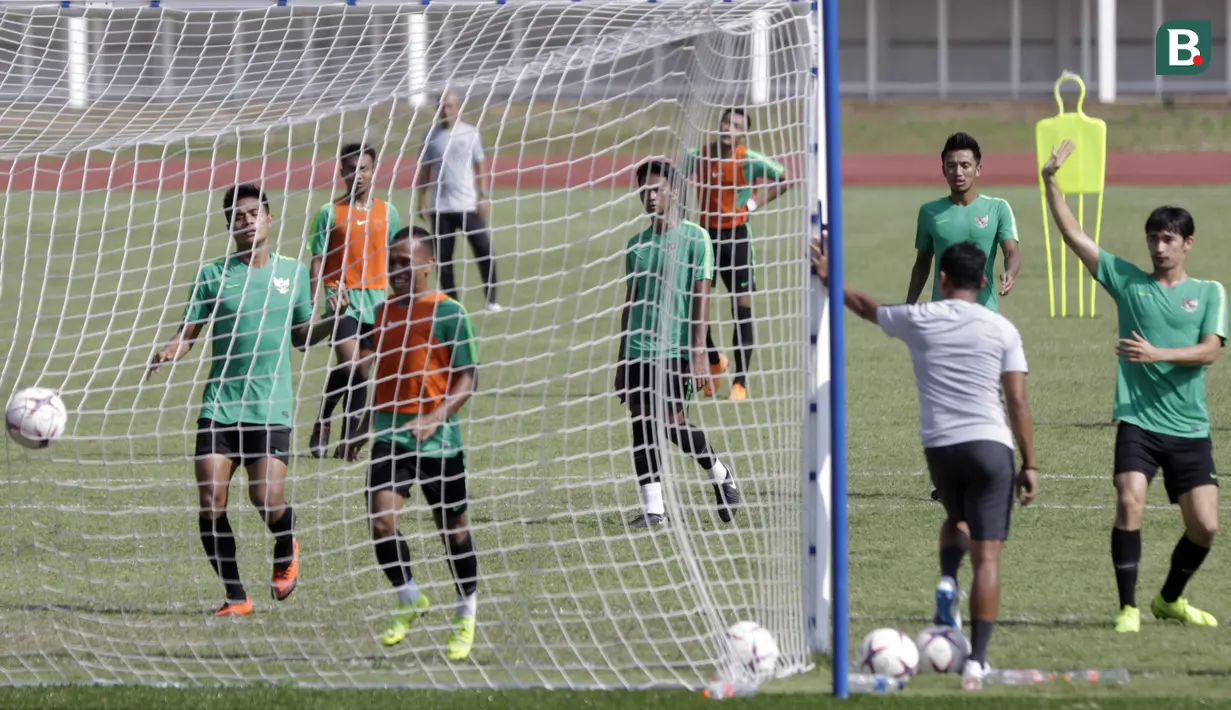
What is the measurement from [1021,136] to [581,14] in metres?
28.9

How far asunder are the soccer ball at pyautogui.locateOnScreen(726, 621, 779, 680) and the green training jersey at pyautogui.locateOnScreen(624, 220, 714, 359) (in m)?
1.31

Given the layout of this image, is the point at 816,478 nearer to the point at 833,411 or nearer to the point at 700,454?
the point at 833,411

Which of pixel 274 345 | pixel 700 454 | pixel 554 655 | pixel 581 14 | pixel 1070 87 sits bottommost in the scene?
pixel 554 655

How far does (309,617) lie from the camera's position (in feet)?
23.4

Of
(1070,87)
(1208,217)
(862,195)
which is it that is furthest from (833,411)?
(1070,87)

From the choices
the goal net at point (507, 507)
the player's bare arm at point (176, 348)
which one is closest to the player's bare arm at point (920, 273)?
the goal net at point (507, 507)

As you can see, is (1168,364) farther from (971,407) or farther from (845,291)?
(845,291)

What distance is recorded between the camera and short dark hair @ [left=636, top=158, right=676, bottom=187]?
24.1ft

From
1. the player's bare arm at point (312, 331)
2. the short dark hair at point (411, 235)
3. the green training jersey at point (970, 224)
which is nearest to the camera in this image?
the short dark hair at point (411, 235)

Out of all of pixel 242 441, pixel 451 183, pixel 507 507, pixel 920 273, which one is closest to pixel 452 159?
pixel 451 183

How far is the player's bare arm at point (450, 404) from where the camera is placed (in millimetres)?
6418

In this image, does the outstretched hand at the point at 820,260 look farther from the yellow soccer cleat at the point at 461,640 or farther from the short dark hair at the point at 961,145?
the short dark hair at the point at 961,145

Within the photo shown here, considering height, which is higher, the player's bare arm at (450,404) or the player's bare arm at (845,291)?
the player's bare arm at (845,291)

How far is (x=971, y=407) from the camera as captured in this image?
6.08 m
